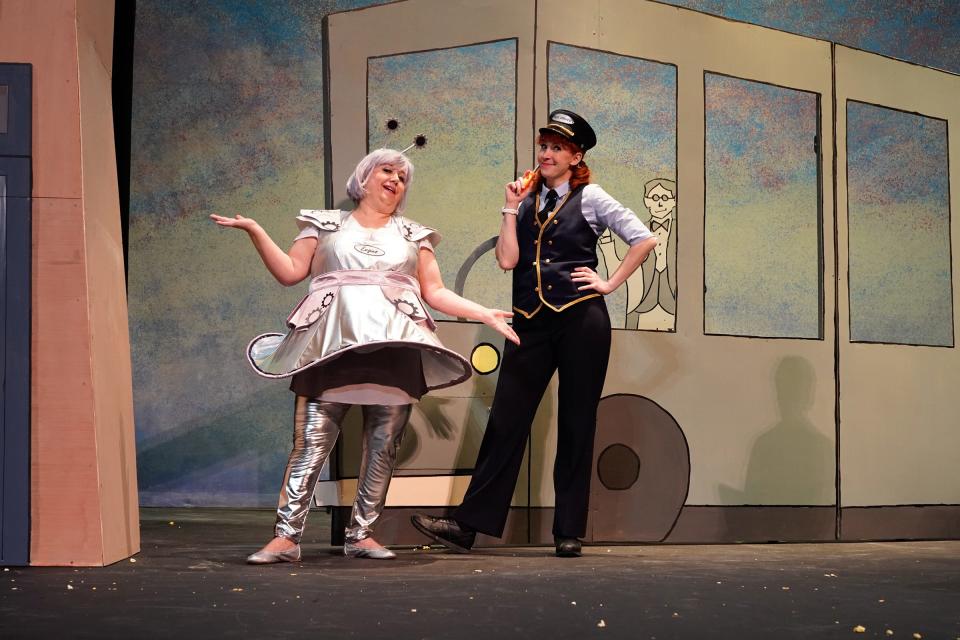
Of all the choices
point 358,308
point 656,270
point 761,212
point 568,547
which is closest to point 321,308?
point 358,308

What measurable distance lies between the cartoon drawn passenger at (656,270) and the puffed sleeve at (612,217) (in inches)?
23.3

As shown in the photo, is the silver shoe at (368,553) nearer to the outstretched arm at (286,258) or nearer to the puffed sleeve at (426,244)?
the outstretched arm at (286,258)

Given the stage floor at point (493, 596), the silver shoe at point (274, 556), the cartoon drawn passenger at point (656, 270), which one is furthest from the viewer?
the cartoon drawn passenger at point (656, 270)

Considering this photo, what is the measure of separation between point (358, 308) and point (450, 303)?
352 mm

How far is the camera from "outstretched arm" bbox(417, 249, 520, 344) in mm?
3420

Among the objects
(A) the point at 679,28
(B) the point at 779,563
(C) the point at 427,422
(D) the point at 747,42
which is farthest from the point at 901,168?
(C) the point at 427,422

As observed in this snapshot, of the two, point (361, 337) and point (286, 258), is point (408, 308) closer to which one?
point (361, 337)

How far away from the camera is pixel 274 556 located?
10.3 ft

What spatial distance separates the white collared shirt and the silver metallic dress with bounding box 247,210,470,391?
19.9 inches

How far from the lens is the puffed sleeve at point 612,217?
11.6 feet

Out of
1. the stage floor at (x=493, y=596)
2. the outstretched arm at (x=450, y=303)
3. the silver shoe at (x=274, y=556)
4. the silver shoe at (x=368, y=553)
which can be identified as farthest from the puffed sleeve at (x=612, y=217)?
the silver shoe at (x=274, y=556)

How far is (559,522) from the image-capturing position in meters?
3.53

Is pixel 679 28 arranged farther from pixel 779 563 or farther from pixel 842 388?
pixel 779 563

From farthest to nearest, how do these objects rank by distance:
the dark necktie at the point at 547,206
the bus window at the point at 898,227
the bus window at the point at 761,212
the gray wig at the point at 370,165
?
the bus window at the point at 898,227, the bus window at the point at 761,212, the dark necktie at the point at 547,206, the gray wig at the point at 370,165
